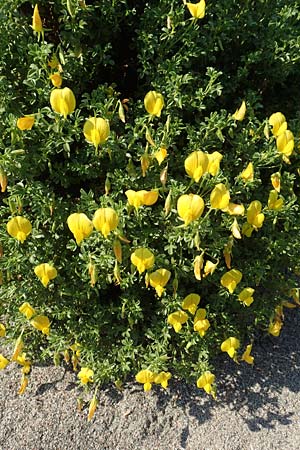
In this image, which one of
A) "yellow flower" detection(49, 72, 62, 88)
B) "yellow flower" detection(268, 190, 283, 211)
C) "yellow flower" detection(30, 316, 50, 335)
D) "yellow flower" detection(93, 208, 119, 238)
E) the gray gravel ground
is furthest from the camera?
the gray gravel ground

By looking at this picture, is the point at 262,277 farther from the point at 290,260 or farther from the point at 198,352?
the point at 198,352

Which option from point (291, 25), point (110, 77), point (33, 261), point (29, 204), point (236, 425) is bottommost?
point (236, 425)

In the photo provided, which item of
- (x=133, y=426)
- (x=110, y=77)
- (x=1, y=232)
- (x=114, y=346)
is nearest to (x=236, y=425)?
(x=133, y=426)

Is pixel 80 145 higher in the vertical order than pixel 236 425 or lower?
higher

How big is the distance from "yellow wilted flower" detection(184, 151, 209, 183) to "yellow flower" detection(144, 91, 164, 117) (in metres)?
0.24

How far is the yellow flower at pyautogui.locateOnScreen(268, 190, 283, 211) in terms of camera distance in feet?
7.11

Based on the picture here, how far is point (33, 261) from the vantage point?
7.19ft

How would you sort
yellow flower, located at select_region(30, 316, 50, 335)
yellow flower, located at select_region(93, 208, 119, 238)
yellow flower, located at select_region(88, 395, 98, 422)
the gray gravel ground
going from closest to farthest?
yellow flower, located at select_region(93, 208, 119, 238), yellow flower, located at select_region(30, 316, 50, 335), yellow flower, located at select_region(88, 395, 98, 422), the gray gravel ground

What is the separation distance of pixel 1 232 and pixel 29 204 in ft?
0.57

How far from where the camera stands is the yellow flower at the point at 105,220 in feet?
5.85

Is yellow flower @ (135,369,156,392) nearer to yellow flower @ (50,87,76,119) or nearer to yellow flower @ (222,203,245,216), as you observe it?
yellow flower @ (222,203,245,216)

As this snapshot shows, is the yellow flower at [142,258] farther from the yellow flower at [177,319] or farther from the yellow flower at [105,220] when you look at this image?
the yellow flower at [177,319]

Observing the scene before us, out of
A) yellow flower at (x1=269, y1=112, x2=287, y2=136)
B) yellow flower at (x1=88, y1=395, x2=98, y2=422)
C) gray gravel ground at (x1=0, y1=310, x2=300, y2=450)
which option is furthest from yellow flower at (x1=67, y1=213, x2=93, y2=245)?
gray gravel ground at (x1=0, y1=310, x2=300, y2=450)

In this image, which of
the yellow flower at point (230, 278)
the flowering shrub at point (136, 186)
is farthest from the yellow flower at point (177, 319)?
the yellow flower at point (230, 278)
